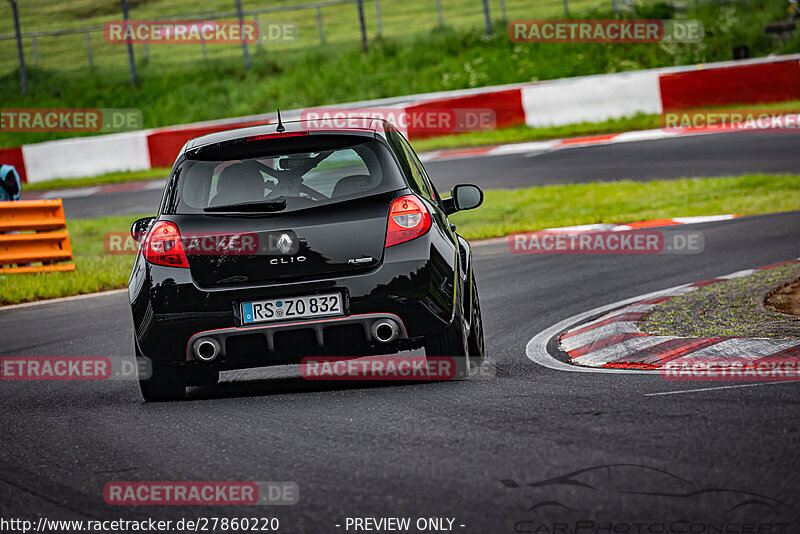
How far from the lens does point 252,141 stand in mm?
6617

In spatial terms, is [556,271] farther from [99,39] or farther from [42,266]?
[99,39]

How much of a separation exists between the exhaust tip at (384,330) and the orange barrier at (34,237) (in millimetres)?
9440

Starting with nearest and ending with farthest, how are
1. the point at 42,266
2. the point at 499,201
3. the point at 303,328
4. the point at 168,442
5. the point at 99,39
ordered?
the point at 168,442, the point at 303,328, the point at 42,266, the point at 499,201, the point at 99,39

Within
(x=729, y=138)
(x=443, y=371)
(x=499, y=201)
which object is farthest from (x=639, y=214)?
(x=443, y=371)

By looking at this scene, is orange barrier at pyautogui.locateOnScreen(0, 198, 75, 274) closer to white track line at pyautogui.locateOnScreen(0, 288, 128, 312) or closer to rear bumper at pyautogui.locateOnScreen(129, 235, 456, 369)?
white track line at pyautogui.locateOnScreen(0, 288, 128, 312)

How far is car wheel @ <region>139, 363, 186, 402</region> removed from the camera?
6.61 m

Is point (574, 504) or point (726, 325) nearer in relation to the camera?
point (574, 504)

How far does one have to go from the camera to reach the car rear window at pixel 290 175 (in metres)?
6.49

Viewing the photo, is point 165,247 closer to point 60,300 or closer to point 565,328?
point 565,328

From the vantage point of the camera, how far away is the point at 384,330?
6.22m

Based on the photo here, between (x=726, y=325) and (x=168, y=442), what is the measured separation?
3739 millimetres

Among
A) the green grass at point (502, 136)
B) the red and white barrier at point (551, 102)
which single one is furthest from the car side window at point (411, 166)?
the red and white barrier at point (551, 102)

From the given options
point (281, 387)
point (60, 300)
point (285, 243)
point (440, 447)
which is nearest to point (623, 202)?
point (60, 300)

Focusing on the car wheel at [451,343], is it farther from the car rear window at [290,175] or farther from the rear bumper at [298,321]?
the car rear window at [290,175]
